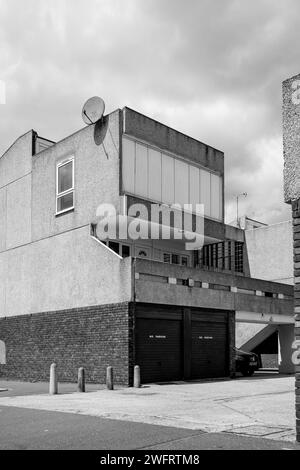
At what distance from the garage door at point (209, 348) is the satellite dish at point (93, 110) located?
8.78 meters

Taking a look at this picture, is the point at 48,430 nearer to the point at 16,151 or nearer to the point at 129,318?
the point at 129,318

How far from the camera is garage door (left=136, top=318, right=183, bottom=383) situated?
68.8ft

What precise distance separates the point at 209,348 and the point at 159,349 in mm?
3017

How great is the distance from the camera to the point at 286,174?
905 cm

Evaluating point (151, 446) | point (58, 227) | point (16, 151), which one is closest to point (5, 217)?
point (16, 151)

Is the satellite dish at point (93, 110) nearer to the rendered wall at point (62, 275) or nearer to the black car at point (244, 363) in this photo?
the rendered wall at point (62, 275)

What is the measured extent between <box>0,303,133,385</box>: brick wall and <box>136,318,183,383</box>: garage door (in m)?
0.71

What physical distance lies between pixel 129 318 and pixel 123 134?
7.11 m

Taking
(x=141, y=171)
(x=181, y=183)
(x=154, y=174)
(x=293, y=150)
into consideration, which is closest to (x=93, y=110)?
(x=141, y=171)

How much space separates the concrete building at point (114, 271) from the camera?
21.4 meters

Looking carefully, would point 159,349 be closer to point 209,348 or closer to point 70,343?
point 209,348

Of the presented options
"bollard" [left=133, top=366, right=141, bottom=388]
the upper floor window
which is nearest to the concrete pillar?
"bollard" [left=133, top=366, right=141, bottom=388]

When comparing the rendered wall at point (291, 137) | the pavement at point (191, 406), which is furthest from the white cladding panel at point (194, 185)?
the rendered wall at point (291, 137)

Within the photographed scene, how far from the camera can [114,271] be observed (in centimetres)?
2138
